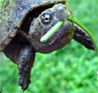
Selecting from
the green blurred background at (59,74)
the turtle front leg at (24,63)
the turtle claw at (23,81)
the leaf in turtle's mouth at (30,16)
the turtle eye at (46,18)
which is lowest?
the green blurred background at (59,74)

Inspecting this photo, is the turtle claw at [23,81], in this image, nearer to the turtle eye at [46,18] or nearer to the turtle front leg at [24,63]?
the turtle front leg at [24,63]

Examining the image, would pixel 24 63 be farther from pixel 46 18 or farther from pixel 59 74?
pixel 59 74

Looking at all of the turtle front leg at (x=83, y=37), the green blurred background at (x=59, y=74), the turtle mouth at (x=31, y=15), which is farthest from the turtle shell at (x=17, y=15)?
the green blurred background at (x=59, y=74)

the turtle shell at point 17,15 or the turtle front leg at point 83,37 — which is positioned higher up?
the turtle shell at point 17,15

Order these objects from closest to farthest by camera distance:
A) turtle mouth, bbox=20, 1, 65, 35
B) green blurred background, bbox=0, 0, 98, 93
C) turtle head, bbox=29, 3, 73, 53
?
turtle head, bbox=29, 3, 73, 53
turtle mouth, bbox=20, 1, 65, 35
green blurred background, bbox=0, 0, 98, 93

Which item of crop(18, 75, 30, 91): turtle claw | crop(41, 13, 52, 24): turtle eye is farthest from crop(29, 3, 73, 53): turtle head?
crop(18, 75, 30, 91): turtle claw

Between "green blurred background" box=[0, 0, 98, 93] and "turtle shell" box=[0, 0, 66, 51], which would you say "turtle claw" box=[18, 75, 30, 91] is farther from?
"green blurred background" box=[0, 0, 98, 93]

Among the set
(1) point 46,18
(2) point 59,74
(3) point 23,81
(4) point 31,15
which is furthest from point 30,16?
(2) point 59,74

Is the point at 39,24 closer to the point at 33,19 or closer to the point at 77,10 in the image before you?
the point at 33,19
